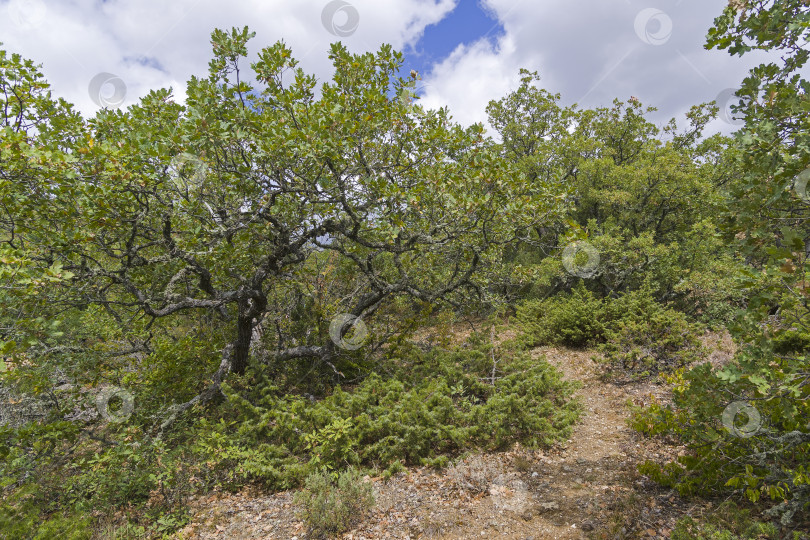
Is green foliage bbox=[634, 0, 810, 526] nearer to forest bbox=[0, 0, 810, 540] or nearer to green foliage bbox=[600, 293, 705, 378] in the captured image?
forest bbox=[0, 0, 810, 540]

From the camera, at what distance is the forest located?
321 centimetres

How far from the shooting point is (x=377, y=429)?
19.0 feet

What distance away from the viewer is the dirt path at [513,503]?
4055mm

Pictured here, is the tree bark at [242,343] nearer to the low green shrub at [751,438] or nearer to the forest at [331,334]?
the forest at [331,334]

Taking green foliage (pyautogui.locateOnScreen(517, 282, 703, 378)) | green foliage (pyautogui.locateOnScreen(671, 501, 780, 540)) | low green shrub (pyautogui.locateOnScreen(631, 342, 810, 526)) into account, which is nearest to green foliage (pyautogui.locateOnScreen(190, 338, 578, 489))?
low green shrub (pyautogui.locateOnScreen(631, 342, 810, 526))

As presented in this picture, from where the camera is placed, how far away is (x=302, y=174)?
589cm

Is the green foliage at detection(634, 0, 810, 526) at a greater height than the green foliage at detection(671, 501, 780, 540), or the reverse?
the green foliage at detection(634, 0, 810, 526)

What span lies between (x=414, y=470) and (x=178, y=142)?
5817 mm

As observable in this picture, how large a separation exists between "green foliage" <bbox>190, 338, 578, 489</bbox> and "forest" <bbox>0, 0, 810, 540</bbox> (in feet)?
0.17

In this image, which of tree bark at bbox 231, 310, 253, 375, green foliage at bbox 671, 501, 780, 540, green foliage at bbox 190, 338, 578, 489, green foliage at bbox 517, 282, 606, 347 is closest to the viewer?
green foliage at bbox 671, 501, 780, 540

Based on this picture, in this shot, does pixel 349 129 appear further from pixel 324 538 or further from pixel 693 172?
pixel 693 172

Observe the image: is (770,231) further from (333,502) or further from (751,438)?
(333,502)

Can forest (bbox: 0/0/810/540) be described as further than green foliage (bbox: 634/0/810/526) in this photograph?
Yes

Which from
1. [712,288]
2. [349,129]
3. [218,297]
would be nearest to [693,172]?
[712,288]
